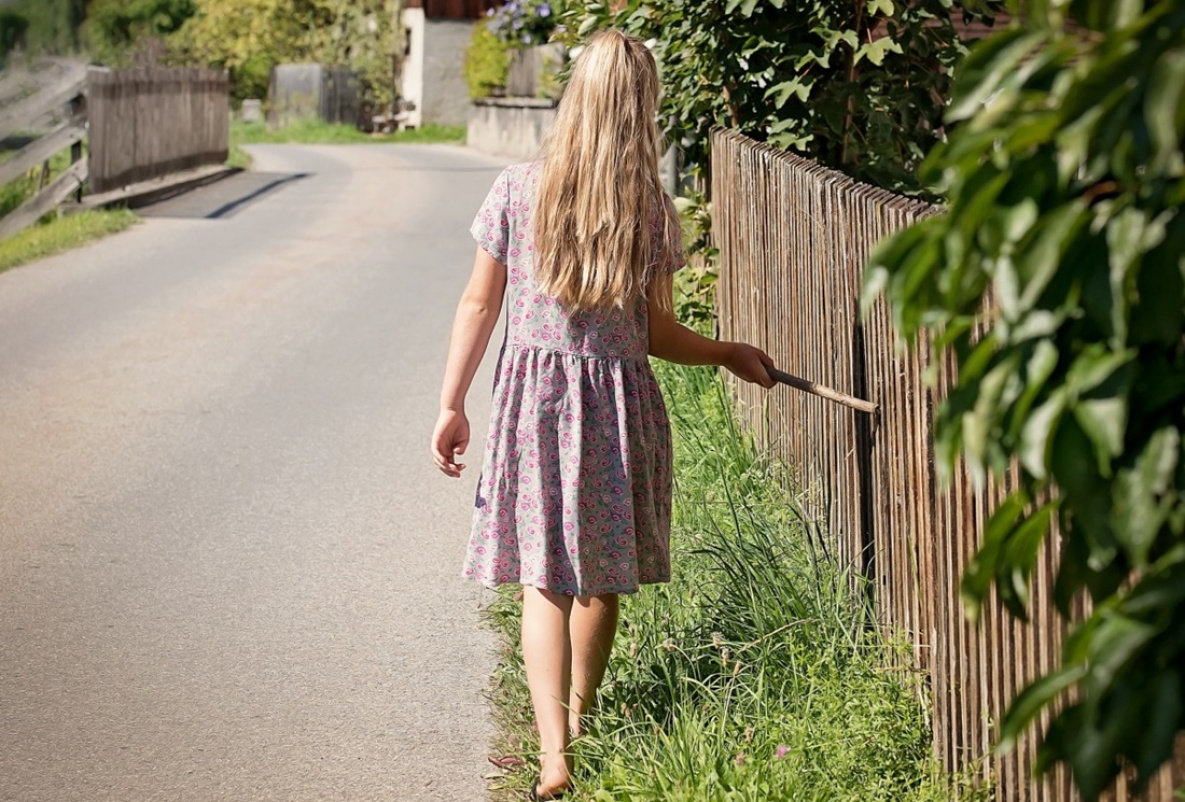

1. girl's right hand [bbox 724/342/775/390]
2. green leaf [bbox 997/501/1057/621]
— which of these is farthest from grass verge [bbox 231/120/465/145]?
green leaf [bbox 997/501/1057/621]

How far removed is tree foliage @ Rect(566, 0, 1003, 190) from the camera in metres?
6.21

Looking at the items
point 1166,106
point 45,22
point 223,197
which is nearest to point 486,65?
point 223,197

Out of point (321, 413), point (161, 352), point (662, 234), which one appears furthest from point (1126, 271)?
point (161, 352)

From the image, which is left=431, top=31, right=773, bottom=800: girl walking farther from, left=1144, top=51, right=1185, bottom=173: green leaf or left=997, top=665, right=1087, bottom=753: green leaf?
left=1144, top=51, right=1185, bottom=173: green leaf

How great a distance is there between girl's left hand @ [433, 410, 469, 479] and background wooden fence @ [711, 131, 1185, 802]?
0.94 metres

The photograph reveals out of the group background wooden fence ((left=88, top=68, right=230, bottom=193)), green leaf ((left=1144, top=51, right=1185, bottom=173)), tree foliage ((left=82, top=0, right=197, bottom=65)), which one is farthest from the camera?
tree foliage ((left=82, top=0, right=197, bottom=65))

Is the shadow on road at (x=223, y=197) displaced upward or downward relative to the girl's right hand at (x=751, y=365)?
downward

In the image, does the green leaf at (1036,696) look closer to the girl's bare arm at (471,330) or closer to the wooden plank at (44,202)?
the girl's bare arm at (471,330)

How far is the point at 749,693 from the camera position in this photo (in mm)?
3680

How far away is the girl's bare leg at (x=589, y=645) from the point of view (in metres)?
3.70

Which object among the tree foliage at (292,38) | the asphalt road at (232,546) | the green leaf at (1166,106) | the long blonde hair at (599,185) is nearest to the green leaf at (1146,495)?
the green leaf at (1166,106)

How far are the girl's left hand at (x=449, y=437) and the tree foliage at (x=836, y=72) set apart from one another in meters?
2.79

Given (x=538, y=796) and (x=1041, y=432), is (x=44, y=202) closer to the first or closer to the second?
(x=538, y=796)

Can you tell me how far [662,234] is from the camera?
12.1 feet
